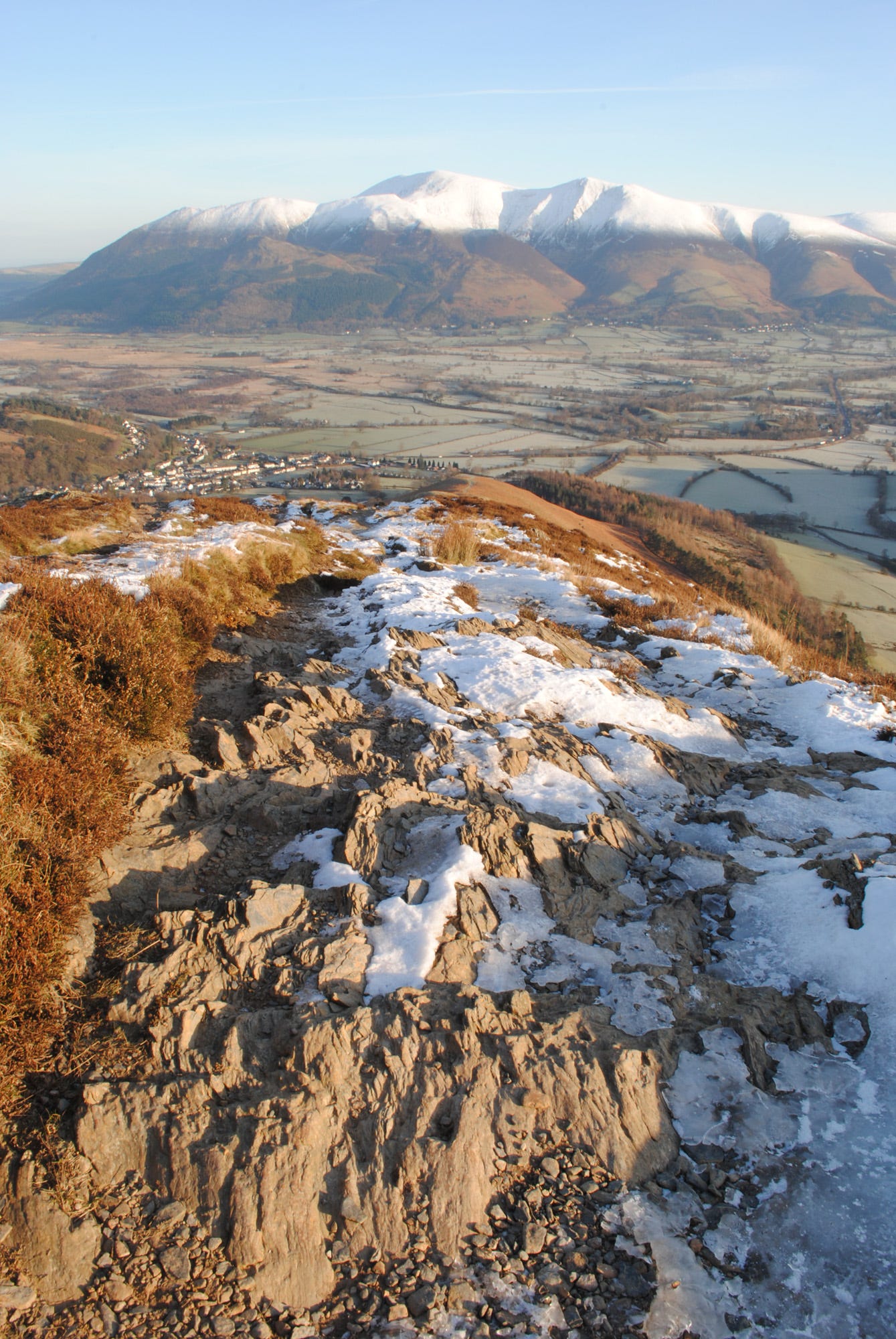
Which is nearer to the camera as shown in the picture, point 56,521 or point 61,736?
point 61,736

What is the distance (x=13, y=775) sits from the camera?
5.43 m

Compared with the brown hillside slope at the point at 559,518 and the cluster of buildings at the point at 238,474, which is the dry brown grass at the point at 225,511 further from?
the cluster of buildings at the point at 238,474

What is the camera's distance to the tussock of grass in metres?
20.5

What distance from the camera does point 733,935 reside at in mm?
6230

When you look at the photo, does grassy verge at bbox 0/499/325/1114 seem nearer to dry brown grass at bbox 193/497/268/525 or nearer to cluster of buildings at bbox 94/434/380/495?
dry brown grass at bbox 193/497/268/525

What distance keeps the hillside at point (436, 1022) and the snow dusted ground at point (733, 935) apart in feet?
0.08

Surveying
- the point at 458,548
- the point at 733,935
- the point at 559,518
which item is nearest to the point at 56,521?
the point at 458,548

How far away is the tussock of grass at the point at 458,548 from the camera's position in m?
20.5

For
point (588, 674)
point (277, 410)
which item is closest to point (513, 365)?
point (277, 410)

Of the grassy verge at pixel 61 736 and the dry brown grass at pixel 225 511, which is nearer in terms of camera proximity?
the grassy verge at pixel 61 736

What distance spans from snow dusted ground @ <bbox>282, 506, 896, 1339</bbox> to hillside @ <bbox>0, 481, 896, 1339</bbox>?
26 mm

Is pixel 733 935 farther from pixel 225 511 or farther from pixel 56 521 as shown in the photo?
pixel 225 511

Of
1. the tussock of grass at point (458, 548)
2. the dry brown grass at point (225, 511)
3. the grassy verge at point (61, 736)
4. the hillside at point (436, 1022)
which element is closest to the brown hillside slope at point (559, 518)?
the tussock of grass at point (458, 548)

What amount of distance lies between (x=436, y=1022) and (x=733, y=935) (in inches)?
121
